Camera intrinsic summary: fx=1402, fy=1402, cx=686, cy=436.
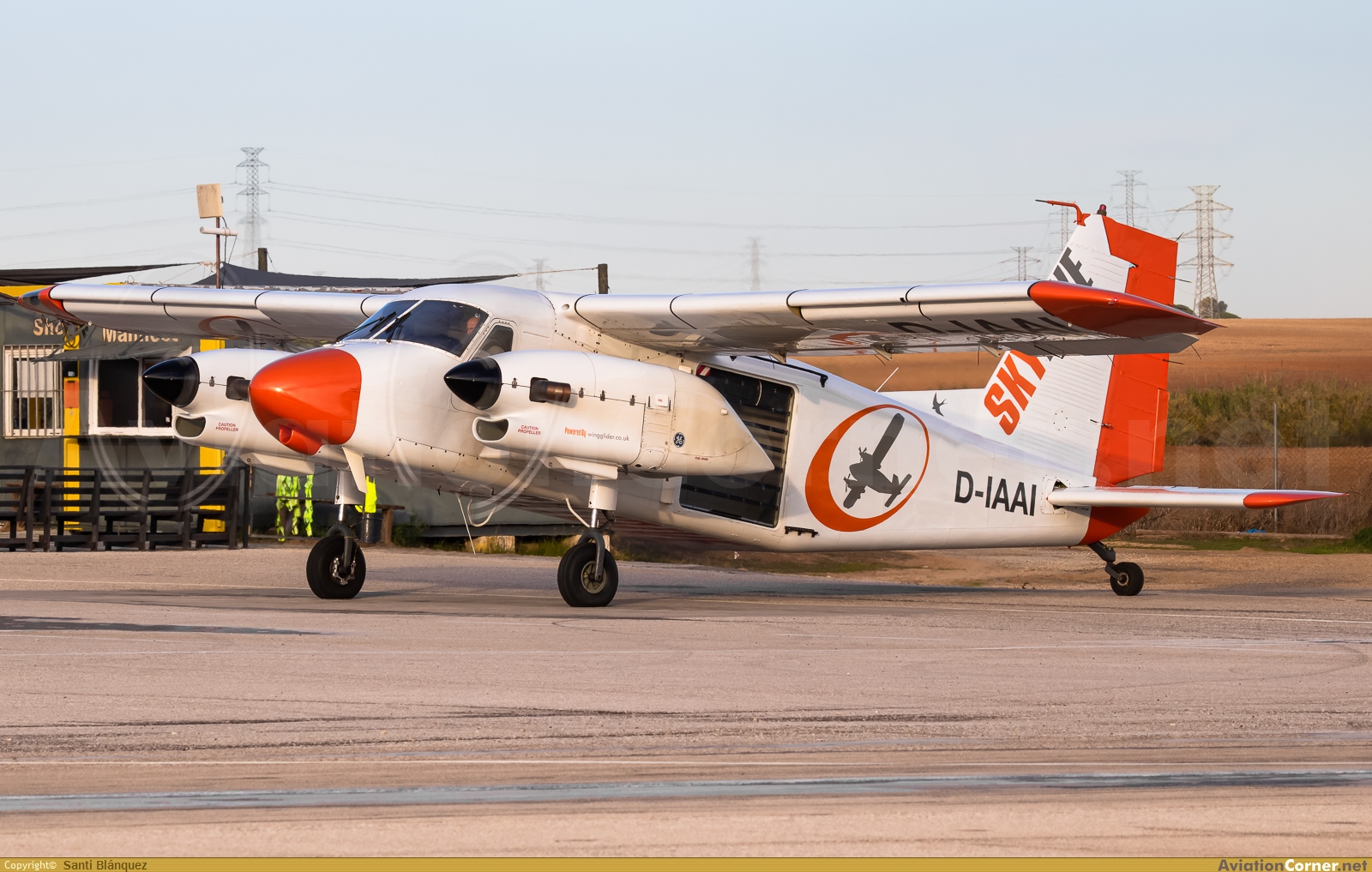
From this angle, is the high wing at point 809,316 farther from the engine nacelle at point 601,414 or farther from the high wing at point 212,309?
the engine nacelle at point 601,414

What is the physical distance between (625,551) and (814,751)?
23.9 metres

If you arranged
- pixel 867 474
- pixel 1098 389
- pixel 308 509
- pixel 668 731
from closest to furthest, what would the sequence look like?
pixel 668 731
pixel 867 474
pixel 1098 389
pixel 308 509

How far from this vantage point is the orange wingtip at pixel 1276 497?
15.9 meters

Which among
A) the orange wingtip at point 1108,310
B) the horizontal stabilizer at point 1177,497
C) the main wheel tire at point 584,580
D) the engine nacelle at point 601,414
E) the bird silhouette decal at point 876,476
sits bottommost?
the main wheel tire at point 584,580

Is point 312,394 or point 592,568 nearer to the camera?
point 312,394

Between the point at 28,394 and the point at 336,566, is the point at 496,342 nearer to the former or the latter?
the point at 336,566

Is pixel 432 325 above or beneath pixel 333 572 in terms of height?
above

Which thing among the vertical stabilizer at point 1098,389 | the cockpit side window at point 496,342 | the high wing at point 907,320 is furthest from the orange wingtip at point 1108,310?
the cockpit side window at point 496,342

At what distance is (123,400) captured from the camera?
92.7 ft

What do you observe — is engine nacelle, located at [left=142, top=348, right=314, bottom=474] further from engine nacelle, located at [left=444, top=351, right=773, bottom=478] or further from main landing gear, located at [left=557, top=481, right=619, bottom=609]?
main landing gear, located at [left=557, top=481, right=619, bottom=609]

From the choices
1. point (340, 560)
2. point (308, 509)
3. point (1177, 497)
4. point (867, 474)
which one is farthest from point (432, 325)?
point (308, 509)

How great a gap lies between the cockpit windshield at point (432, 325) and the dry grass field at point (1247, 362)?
115 feet

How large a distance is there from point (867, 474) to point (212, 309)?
8273mm

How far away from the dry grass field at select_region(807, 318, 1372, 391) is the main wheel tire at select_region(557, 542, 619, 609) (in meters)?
34.8
